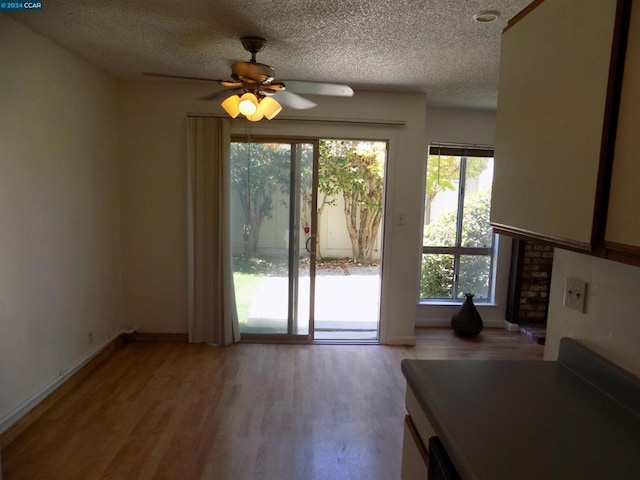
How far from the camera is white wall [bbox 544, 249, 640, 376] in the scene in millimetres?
1169

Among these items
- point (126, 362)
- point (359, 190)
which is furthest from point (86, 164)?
point (359, 190)

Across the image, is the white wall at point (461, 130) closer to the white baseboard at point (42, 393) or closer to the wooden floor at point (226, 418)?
the wooden floor at point (226, 418)

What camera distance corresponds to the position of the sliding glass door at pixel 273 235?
12.1 ft

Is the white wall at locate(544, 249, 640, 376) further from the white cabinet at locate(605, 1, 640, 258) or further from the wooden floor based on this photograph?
the wooden floor

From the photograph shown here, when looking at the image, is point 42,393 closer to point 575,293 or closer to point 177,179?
point 177,179

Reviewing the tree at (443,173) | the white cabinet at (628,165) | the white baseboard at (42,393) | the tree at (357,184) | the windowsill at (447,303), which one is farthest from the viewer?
the tree at (357,184)

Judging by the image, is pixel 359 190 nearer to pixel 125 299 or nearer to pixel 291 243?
pixel 291 243

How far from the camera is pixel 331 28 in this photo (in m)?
2.24

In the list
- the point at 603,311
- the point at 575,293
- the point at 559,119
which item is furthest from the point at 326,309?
the point at 559,119

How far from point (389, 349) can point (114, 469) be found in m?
2.46

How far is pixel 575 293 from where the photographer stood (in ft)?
4.64

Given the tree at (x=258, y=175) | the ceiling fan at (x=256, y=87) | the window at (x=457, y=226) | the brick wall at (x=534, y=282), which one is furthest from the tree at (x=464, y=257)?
the ceiling fan at (x=256, y=87)

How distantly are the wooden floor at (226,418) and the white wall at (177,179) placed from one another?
512 mm

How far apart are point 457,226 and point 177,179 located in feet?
9.98
